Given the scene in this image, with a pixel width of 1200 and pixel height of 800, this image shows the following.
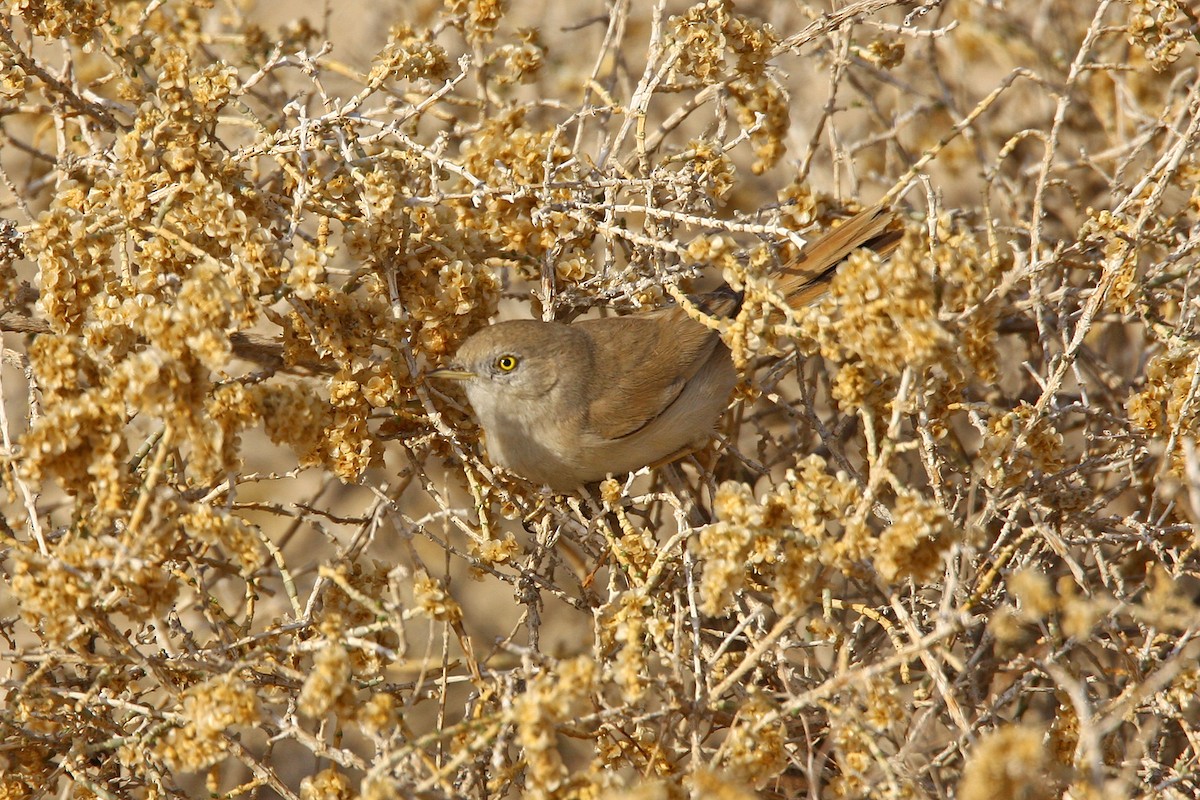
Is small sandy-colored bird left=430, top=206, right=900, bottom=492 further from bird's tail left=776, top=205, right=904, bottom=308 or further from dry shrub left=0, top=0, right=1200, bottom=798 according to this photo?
dry shrub left=0, top=0, right=1200, bottom=798

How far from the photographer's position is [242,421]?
2252 mm

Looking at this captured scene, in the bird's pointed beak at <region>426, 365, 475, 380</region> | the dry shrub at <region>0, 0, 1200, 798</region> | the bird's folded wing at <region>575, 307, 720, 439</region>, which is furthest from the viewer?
the bird's folded wing at <region>575, 307, 720, 439</region>

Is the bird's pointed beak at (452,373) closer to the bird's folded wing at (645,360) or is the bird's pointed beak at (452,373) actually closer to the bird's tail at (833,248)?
the bird's folded wing at (645,360)

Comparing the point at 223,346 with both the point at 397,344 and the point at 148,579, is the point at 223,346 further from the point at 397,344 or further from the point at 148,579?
the point at 397,344

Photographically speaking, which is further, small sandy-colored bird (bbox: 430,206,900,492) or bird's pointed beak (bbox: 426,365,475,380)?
small sandy-colored bird (bbox: 430,206,900,492)

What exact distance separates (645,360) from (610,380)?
0.15 meters

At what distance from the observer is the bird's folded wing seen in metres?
3.80

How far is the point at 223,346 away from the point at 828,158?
3900 millimetres

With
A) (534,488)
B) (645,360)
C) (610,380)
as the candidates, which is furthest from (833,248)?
(534,488)

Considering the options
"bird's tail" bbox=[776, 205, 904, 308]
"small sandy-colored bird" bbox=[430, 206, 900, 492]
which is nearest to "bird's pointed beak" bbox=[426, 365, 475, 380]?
"small sandy-colored bird" bbox=[430, 206, 900, 492]

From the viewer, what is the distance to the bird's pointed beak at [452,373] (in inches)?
129

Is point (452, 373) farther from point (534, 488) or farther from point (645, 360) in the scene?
point (645, 360)

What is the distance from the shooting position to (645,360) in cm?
390

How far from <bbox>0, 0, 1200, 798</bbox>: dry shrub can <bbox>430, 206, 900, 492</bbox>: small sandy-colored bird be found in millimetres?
138
